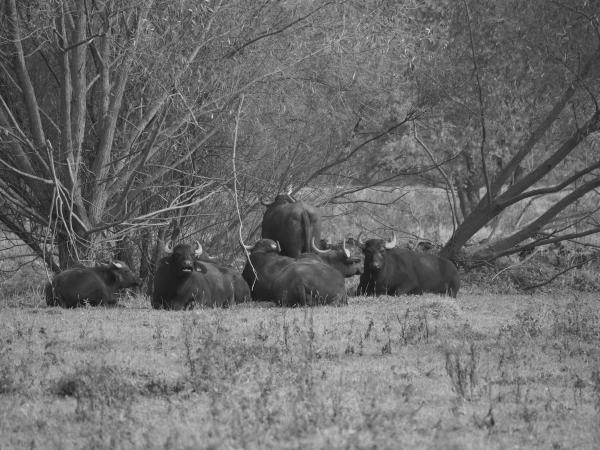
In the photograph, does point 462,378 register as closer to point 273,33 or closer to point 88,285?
point 88,285

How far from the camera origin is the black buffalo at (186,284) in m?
14.5

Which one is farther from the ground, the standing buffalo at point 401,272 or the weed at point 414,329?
the standing buffalo at point 401,272

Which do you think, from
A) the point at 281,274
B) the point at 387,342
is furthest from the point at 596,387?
the point at 281,274

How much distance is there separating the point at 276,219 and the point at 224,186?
1022mm

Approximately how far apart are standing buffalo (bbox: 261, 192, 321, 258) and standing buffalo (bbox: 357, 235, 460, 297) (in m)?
0.95

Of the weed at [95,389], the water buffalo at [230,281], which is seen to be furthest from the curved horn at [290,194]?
the weed at [95,389]

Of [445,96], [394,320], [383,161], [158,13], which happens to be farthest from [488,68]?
[394,320]

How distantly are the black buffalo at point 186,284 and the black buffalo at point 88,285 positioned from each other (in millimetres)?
878

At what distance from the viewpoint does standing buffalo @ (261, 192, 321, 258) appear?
55.8 ft

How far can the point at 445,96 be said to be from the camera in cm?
2058

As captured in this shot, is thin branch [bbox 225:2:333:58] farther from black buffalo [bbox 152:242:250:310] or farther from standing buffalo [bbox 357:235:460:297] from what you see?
standing buffalo [bbox 357:235:460:297]

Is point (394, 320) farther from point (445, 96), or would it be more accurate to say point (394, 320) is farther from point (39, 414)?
point (445, 96)

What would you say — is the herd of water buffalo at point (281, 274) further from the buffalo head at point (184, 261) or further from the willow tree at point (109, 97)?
the willow tree at point (109, 97)

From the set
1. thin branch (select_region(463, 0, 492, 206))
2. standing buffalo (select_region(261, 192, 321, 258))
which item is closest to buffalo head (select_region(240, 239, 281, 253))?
standing buffalo (select_region(261, 192, 321, 258))
